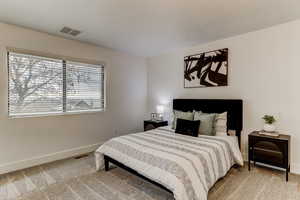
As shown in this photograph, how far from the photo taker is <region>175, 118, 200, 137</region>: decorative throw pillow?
114 inches

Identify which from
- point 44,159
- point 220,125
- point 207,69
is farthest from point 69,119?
point 207,69

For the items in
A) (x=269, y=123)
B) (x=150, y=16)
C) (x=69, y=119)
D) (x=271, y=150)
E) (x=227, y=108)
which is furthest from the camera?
(x=69, y=119)

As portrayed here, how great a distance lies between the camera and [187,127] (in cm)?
300

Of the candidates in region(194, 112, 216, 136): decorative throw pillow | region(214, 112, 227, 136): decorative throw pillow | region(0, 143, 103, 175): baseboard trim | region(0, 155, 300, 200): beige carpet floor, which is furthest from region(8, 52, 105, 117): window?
Result: region(214, 112, 227, 136): decorative throw pillow

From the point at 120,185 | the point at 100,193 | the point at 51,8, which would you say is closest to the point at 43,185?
the point at 100,193

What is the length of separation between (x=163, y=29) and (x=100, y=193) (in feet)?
9.47

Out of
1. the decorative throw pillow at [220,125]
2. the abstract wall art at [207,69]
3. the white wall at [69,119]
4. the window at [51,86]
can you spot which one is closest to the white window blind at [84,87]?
the window at [51,86]

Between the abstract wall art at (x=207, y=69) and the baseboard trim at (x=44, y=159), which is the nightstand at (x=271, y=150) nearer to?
the abstract wall art at (x=207, y=69)

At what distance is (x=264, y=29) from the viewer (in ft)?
9.74

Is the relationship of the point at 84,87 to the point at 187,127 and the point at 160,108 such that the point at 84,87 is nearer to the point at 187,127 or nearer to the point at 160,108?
the point at 160,108

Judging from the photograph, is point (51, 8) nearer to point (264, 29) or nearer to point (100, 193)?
point (100, 193)

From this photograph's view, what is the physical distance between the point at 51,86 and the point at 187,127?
285cm

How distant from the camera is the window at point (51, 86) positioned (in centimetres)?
292

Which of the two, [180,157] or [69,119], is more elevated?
[69,119]
